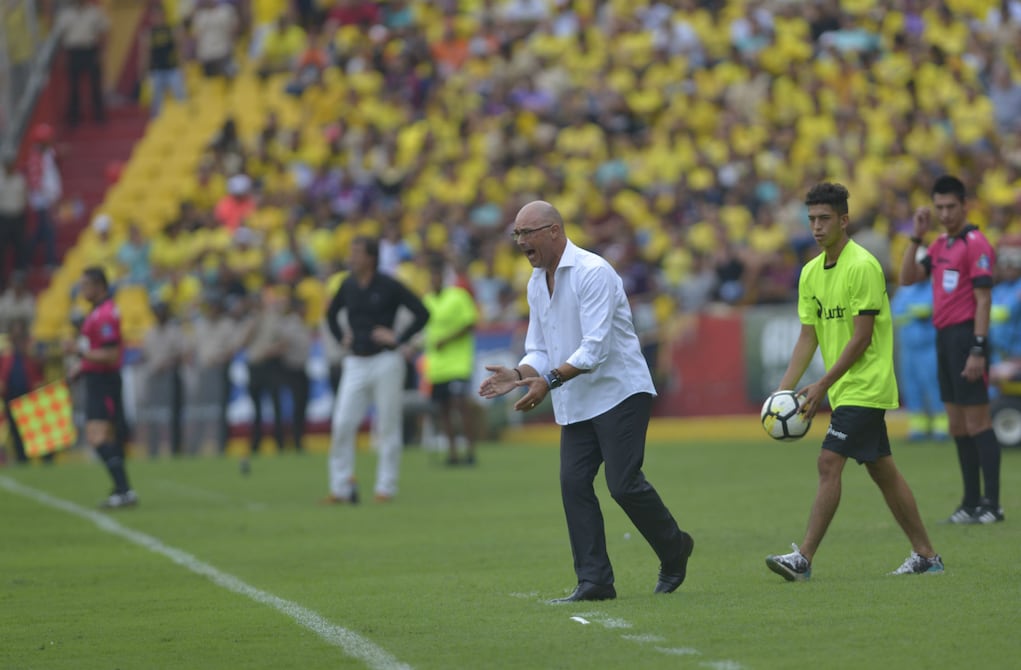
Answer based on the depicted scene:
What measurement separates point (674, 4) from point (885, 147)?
5.76 metres

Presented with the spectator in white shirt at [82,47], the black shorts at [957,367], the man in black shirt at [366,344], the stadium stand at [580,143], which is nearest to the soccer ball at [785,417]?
the black shorts at [957,367]

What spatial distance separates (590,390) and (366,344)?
7.08 meters

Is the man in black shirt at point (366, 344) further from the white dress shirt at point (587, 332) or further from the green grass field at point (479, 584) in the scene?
the white dress shirt at point (587, 332)

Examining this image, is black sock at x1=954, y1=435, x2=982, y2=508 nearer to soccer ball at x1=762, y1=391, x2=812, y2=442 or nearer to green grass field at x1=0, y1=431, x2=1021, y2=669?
green grass field at x1=0, y1=431, x2=1021, y2=669

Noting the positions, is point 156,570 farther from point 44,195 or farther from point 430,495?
point 44,195

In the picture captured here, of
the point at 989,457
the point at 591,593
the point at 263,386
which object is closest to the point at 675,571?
the point at 591,593

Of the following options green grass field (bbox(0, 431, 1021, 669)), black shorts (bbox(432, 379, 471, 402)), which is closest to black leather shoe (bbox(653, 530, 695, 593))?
green grass field (bbox(0, 431, 1021, 669))

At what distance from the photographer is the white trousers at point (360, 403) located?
52.4 feet

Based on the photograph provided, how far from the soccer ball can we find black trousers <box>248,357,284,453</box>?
16465 millimetres

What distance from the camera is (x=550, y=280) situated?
9172 mm

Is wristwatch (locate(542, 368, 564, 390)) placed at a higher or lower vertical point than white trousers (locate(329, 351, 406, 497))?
higher

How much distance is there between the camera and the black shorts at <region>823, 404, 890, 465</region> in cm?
944

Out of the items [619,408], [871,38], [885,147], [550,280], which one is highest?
[871,38]

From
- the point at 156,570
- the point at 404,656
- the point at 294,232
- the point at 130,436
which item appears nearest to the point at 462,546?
the point at 156,570
